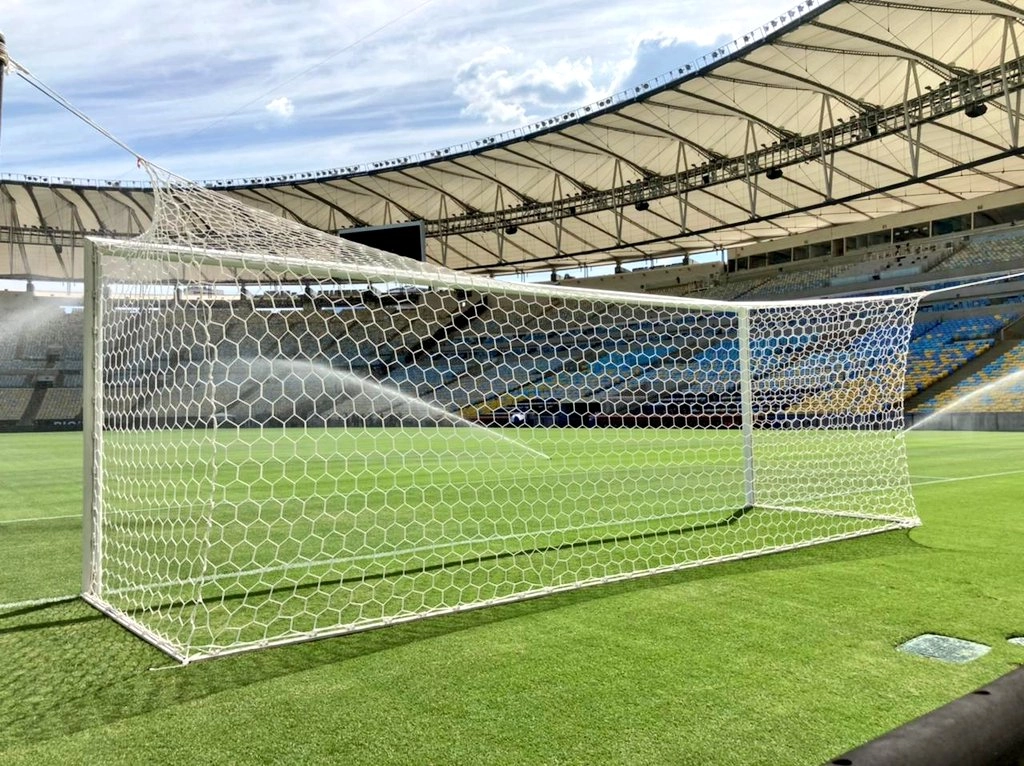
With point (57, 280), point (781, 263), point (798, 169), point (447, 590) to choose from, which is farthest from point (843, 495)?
point (57, 280)

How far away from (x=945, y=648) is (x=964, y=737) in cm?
230

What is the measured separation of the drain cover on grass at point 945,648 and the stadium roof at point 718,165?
1722 centimetres

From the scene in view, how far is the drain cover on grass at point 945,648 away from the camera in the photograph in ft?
10.2

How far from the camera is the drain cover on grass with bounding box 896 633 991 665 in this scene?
3096mm

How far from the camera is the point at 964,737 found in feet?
3.99

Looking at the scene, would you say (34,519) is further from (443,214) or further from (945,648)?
(443,214)

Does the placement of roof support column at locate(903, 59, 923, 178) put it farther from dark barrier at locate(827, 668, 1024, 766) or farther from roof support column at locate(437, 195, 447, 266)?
dark barrier at locate(827, 668, 1024, 766)

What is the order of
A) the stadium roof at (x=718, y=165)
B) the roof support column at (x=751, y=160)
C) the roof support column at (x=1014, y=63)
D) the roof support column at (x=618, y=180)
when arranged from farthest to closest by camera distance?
the roof support column at (x=618, y=180) → the roof support column at (x=751, y=160) → the stadium roof at (x=718, y=165) → the roof support column at (x=1014, y=63)

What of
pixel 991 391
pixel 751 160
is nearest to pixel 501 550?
pixel 991 391

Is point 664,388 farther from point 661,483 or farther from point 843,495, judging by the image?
point 843,495

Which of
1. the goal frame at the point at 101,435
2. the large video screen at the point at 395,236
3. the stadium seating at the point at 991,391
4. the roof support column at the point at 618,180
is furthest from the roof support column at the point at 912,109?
the goal frame at the point at 101,435

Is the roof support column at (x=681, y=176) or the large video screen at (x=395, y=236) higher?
the roof support column at (x=681, y=176)

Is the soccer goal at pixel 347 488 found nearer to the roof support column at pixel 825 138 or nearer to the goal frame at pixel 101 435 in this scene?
the goal frame at pixel 101 435

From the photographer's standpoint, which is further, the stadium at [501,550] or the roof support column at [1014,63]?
the roof support column at [1014,63]
